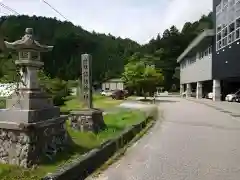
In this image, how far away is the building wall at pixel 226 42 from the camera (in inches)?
1425

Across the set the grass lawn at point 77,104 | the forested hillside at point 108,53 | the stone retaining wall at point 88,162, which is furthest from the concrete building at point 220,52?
the stone retaining wall at point 88,162

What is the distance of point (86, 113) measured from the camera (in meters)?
14.1

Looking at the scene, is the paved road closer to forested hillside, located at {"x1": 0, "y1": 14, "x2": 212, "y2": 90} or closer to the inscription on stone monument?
the inscription on stone monument

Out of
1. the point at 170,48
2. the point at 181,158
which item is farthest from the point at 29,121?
the point at 170,48

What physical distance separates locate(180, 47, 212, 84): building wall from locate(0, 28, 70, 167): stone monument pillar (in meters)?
41.5

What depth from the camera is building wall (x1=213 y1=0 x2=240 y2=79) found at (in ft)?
119

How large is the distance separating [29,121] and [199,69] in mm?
51045

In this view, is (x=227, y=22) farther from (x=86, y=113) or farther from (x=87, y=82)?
(x=86, y=113)

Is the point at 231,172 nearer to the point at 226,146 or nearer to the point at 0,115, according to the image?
the point at 226,146

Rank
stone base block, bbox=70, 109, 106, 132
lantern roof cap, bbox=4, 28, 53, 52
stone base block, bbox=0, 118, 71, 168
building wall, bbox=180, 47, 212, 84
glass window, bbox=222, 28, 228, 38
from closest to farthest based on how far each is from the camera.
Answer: stone base block, bbox=0, 118, 71, 168 < lantern roof cap, bbox=4, 28, 53, 52 < stone base block, bbox=70, 109, 106, 132 < glass window, bbox=222, 28, 228, 38 < building wall, bbox=180, 47, 212, 84

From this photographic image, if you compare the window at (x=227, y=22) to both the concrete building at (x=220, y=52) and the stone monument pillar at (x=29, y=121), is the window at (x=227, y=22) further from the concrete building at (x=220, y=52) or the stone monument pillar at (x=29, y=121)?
the stone monument pillar at (x=29, y=121)

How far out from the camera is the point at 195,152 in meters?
10.0

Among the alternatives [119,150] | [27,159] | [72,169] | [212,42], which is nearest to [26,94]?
[27,159]

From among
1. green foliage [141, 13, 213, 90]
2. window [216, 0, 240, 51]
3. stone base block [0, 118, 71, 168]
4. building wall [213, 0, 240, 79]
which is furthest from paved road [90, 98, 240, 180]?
green foliage [141, 13, 213, 90]
